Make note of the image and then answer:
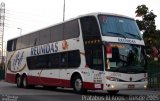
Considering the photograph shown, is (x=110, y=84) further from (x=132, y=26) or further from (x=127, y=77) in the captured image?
(x=132, y=26)

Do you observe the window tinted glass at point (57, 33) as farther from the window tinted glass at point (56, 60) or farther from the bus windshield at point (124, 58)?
the bus windshield at point (124, 58)

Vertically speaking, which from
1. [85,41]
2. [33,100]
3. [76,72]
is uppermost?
[85,41]

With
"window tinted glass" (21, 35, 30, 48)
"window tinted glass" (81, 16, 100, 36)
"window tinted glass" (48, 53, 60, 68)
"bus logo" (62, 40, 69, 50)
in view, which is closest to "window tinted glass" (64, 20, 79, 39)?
"bus logo" (62, 40, 69, 50)

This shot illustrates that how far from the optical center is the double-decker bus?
1834cm

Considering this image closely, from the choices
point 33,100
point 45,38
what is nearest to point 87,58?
point 33,100

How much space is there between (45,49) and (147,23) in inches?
826

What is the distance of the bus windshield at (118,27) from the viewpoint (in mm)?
18859

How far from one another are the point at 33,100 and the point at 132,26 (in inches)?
255

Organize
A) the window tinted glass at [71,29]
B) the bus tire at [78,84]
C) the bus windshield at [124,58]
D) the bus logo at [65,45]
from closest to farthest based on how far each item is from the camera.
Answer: the bus windshield at [124,58] < the bus tire at [78,84] < the window tinted glass at [71,29] < the bus logo at [65,45]

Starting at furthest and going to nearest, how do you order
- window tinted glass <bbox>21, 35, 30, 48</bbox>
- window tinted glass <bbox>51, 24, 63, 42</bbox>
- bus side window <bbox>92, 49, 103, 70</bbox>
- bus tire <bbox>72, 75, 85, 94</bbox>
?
1. window tinted glass <bbox>21, 35, 30, 48</bbox>
2. window tinted glass <bbox>51, 24, 63, 42</bbox>
3. bus tire <bbox>72, 75, 85, 94</bbox>
4. bus side window <bbox>92, 49, 103, 70</bbox>

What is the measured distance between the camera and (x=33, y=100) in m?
16.2

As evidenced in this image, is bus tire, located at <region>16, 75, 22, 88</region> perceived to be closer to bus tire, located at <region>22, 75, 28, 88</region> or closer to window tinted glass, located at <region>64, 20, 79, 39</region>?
bus tire, located at <region>22, 75, 28, 88</region>

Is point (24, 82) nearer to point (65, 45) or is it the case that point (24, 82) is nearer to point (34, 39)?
point (34, 39)

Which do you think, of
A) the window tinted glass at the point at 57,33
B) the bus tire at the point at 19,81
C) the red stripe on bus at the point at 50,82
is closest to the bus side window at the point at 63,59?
the red stripe on bus at the point at 50,82
